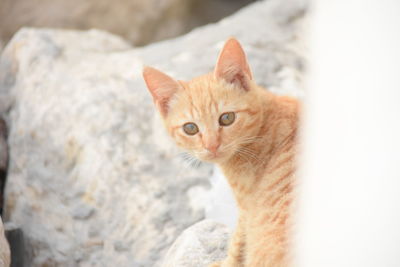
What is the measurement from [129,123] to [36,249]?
85 centimetres

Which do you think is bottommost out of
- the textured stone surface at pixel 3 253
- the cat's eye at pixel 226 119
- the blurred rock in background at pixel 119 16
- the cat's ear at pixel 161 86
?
the textured stone surface at pixel 3 253

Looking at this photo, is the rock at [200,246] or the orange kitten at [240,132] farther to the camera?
the rock at [200,246]

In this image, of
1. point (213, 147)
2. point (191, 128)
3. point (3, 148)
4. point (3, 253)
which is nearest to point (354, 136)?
point (213, 147)

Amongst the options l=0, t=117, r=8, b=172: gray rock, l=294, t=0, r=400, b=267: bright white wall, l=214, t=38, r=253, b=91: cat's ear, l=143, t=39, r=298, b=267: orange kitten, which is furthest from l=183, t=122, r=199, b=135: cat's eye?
l=0, t=117, r=8, b=172: gray rock

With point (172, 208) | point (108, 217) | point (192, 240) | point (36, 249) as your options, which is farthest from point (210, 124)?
point (36, 249)

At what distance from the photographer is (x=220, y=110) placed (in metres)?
1.93

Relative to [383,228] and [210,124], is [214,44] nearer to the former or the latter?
[210,124]

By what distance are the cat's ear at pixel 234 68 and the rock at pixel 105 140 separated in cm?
85

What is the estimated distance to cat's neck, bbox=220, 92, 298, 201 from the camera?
191 cm

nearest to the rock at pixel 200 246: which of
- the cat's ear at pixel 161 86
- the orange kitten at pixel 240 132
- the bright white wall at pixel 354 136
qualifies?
the orange kitten at pixel 240 132

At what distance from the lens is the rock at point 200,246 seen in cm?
204

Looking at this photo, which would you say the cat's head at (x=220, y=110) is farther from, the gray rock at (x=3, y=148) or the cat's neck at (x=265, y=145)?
the gray rock at (x=3, y=148)

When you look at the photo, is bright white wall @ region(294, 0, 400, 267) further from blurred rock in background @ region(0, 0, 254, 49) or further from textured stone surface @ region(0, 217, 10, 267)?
blurred rock in background @ region(0, 0, 254, 49)

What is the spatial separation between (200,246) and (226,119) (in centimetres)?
55
